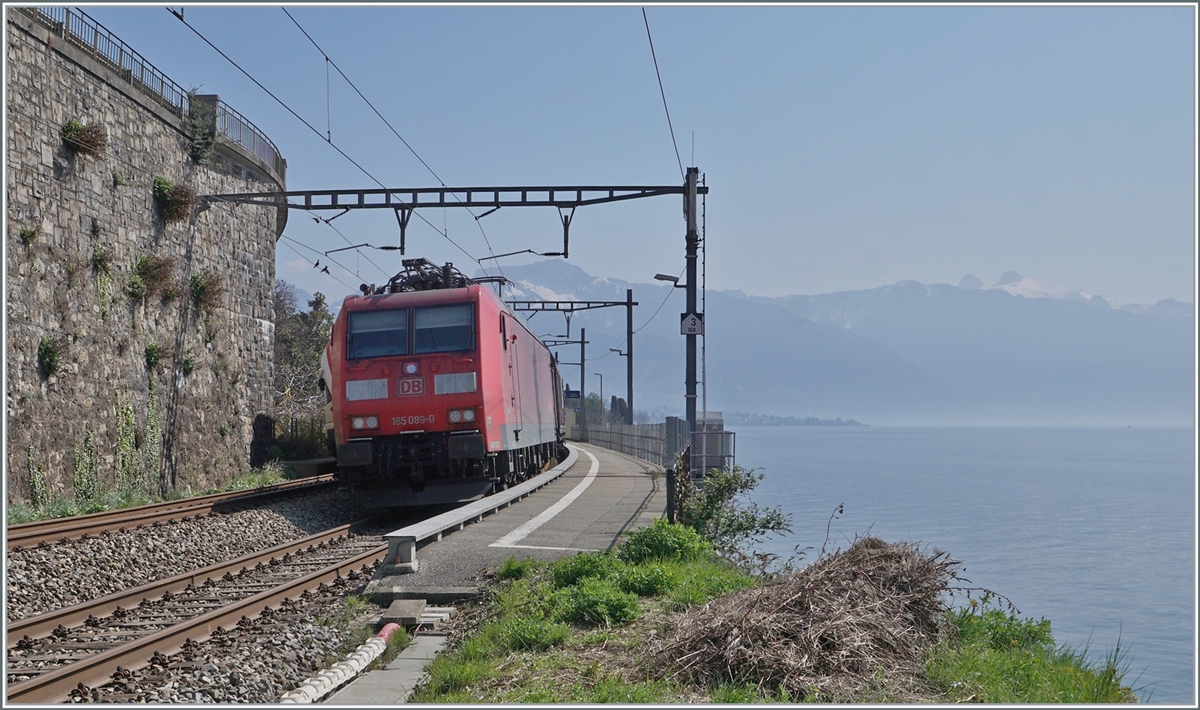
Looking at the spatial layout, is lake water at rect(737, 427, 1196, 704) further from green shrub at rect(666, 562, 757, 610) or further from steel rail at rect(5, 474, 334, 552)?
steel rail at rect(5, 474, 334, 552)

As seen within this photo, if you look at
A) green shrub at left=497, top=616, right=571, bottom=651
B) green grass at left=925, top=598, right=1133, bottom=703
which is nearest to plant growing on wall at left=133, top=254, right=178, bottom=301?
green shrub at left=497, top=616, right=571, bottom=651

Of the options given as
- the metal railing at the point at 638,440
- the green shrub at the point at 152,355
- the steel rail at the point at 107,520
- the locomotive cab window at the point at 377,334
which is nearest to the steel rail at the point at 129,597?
the steel rail at the point at 107,520

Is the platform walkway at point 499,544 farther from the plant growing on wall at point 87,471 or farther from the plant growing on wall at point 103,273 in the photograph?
the plant growing on wall at point 103,273

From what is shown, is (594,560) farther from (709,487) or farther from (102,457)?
(102,457)

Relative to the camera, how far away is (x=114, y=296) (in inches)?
770

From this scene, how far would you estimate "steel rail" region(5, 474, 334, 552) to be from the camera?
38.7 ft

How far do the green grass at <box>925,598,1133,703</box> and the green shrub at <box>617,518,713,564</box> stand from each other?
310cm

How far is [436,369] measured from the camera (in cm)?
1609

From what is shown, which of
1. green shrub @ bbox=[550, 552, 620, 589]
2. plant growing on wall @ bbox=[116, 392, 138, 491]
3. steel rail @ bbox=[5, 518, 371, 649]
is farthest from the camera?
plant growing on wall @ bbox=[116, 392, 138, 491]

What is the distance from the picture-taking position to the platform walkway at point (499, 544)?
6840 millimetres

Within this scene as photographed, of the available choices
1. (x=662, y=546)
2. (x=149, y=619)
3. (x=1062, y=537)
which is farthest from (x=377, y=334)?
(x=1062, y=537)

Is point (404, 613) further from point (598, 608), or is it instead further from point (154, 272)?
point (154, 272)

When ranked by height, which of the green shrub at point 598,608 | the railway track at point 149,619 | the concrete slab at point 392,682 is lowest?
the concrete slab at point 392,682

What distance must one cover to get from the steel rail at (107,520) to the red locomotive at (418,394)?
2337 millimetres
